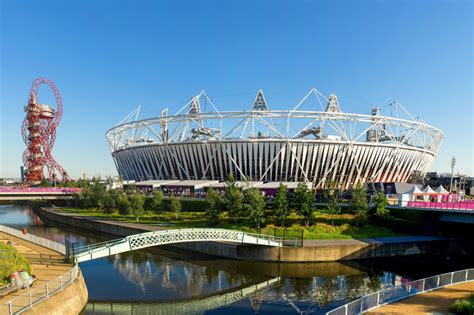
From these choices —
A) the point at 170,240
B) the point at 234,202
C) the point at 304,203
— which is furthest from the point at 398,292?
the point at 234,202

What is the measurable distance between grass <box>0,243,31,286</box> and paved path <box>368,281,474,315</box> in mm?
16360

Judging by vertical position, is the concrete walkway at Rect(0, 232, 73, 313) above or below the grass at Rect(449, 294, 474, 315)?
below

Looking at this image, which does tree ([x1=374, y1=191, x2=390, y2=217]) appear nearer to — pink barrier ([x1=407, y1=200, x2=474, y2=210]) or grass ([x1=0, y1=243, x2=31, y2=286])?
pink barrier ([x1=407, y1=200, x2=474, y2=210])

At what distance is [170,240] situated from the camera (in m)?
25.7

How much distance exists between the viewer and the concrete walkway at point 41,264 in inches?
666

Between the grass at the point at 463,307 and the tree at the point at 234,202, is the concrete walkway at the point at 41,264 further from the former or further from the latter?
the tree at the point at 234,202

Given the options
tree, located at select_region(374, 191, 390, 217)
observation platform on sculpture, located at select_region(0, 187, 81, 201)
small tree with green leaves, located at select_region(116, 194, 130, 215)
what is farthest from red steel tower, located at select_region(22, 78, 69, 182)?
tree, located at select_region(374, 191, 390, 217)

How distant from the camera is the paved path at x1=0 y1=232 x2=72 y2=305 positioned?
17.1m

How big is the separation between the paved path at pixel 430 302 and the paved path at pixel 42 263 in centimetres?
1601

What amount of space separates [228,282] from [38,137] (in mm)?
118811

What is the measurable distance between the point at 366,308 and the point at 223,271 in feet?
52.7

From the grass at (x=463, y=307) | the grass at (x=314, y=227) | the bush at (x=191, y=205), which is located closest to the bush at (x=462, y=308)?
the grass at (x=463, y=307)

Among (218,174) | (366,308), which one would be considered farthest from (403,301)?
(218,174)

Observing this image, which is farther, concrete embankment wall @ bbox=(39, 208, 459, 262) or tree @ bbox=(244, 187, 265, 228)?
tree @ bbox=(244, 187, 265, 228)
